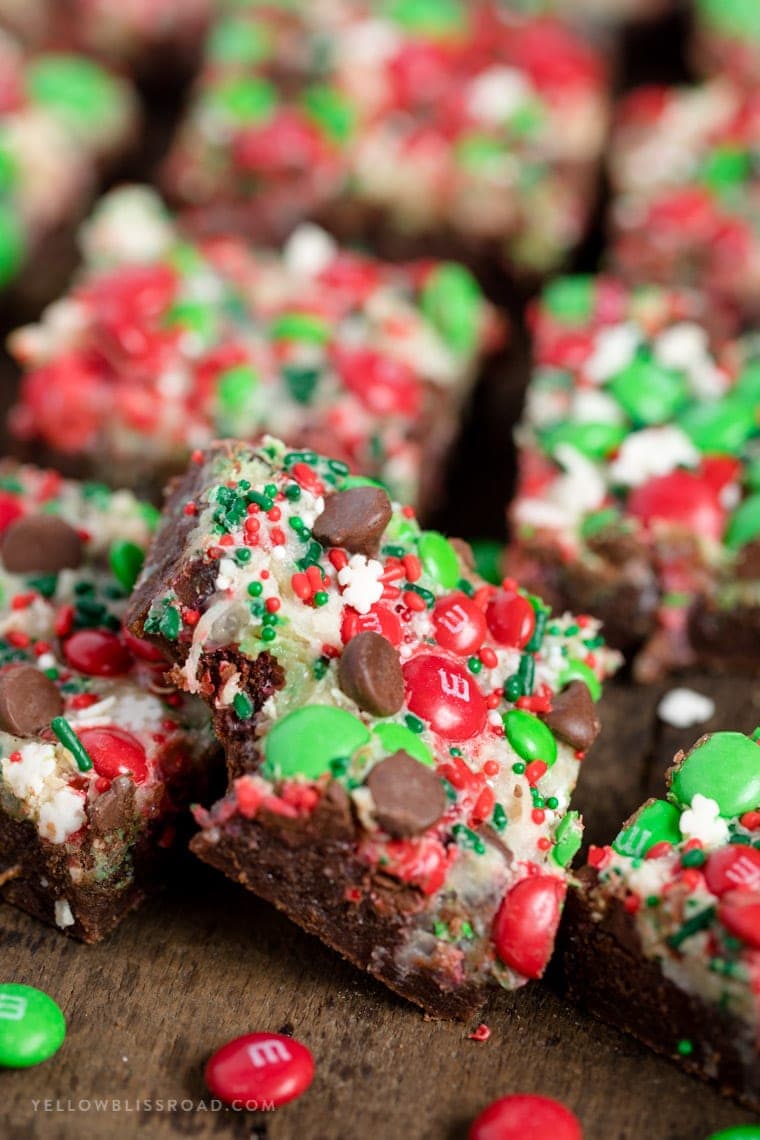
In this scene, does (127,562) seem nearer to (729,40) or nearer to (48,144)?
(48,144)

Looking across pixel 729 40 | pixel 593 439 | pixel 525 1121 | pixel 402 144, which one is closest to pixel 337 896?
pixel 525 1121

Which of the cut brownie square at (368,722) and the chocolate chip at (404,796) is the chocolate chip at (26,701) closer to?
the cut brownie square at (368,722)

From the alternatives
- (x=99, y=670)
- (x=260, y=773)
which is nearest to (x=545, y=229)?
(x=99, y=670)

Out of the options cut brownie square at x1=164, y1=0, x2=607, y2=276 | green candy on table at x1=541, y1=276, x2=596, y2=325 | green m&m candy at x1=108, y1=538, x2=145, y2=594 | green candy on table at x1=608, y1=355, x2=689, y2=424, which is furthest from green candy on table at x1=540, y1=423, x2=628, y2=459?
cut brownie square at x1=164, y1=0, x2=607, y2=276

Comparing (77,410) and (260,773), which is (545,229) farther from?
(260,773)

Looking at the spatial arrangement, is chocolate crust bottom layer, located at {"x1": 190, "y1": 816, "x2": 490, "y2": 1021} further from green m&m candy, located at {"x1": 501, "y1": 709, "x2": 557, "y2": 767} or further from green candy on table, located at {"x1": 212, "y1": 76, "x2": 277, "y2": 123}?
green candy on table, located at {"x1": 212, "y1": 76, "x2": 277, "y2": 123}

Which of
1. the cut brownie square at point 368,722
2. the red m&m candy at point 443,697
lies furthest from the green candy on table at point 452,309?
the red m&m candy at point 443,697
